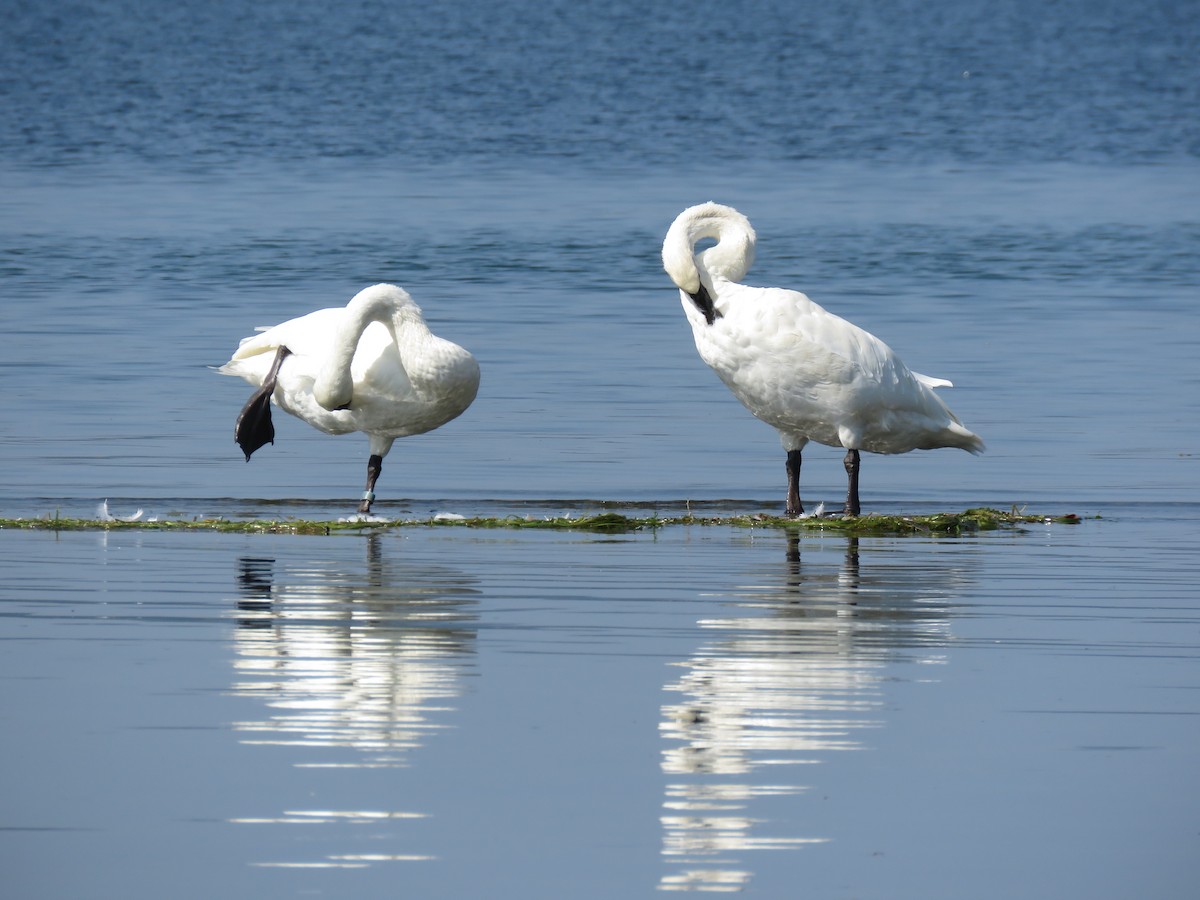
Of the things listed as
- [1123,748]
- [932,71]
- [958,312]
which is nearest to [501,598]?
[1123,748]

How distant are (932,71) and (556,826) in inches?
2525

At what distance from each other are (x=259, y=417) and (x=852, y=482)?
131 inches

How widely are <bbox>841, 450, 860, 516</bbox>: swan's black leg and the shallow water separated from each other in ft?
6.13

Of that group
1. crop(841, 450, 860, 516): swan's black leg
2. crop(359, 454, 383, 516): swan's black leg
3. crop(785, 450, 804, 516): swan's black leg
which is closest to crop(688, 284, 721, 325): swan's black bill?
crop(785, 450, 804, 516): swan's black leg

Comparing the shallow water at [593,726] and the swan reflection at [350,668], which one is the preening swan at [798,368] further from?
the swan reflection at [350,668]

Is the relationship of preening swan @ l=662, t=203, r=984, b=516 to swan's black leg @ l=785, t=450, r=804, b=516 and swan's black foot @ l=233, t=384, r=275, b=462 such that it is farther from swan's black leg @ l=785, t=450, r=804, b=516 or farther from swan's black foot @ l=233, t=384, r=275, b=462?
swan's black foot @ l=233, t=384, r=275, b=462

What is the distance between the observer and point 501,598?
9508mm

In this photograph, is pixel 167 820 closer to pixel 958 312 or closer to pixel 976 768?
pixel 976 768

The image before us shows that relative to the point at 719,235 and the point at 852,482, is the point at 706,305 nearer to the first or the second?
the point at 719,235

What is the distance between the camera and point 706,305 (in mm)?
12477

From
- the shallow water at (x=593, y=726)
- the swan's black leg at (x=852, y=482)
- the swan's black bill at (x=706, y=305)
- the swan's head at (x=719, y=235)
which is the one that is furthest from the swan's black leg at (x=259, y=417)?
the swan's black leg at (x=852, y=482)

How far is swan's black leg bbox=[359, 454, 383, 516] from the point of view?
12.6 m

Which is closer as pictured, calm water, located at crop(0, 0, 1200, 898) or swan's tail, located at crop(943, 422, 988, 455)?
calm water, located at crop(0, 0, 1200, 898)

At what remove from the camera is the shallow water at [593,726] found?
6.01m
